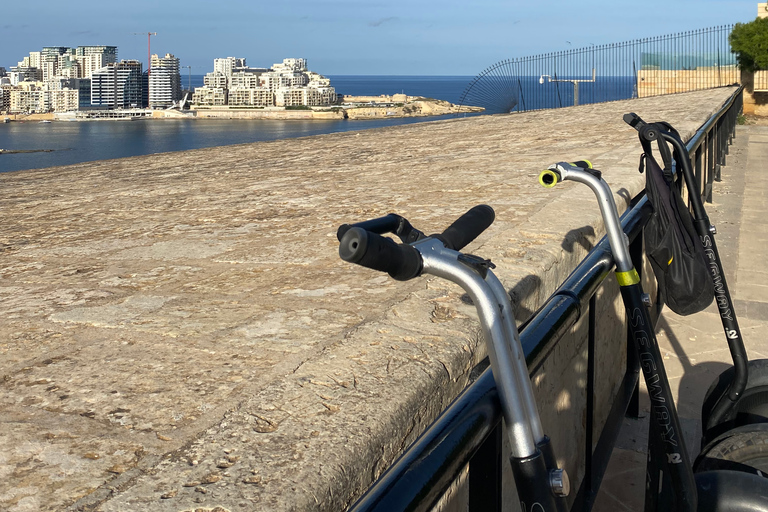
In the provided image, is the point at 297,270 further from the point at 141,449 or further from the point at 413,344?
the point at 141,449

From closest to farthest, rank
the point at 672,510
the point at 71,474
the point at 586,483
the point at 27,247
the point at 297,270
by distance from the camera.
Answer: the point at 71,474
the point at 672,510
the point at 586,483
the point at 297,270
the point at 27,247

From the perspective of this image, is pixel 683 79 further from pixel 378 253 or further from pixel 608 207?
pixel 378 253

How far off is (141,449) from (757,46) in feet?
69.0

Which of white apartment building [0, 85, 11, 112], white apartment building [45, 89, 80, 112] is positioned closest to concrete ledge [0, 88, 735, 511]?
white apartment building [0, 85, 11, 112]

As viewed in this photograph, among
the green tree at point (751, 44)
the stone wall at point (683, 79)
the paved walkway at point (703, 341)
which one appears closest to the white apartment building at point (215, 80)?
the stone wall at point (683, 79)

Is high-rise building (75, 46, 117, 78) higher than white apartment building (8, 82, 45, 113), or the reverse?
high-rise building (75, 46, 117, 78)

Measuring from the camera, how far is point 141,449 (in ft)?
4.07

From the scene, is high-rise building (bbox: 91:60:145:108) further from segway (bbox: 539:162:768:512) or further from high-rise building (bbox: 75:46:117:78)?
segway (bbox: 539:162:768:512)

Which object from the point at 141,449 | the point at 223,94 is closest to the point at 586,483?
the point at 141,449

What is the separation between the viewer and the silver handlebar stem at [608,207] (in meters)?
1.73

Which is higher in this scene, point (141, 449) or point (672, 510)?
point (141, 449)

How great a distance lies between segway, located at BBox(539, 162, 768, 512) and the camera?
1.77 metres

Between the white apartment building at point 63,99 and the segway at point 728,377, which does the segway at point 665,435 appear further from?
the white apartment building at point 63,99

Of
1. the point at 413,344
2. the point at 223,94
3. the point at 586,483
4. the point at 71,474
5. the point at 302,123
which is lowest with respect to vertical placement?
the point at 586,483
